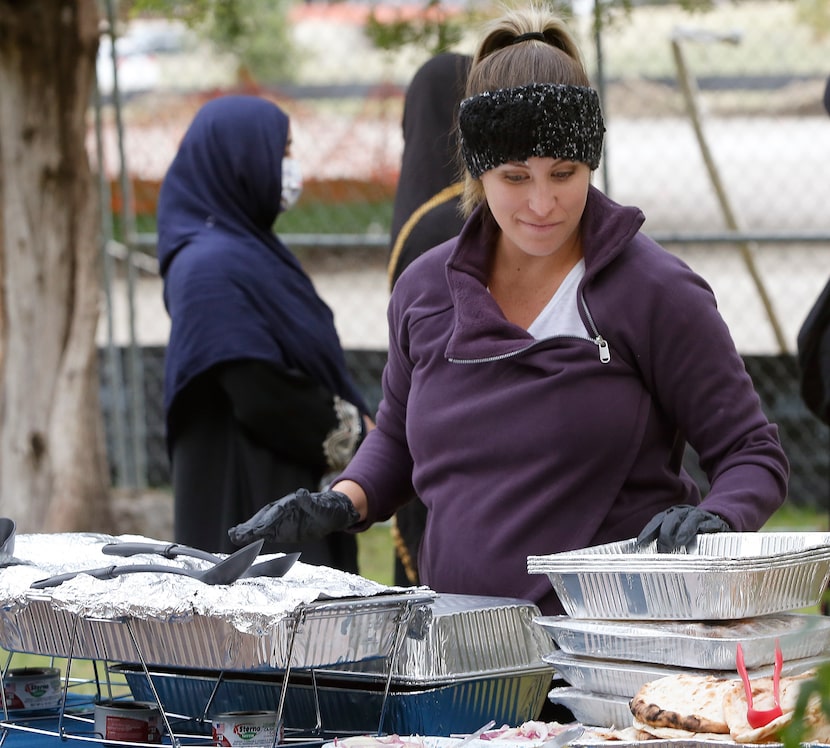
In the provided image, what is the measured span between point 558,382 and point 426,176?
4.86 ft

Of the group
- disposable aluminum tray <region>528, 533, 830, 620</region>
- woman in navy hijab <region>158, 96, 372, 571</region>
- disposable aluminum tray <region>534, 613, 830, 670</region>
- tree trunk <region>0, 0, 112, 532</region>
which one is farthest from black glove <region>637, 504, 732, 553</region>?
→ tree trunk <region>0, 0, 112, 532</region>

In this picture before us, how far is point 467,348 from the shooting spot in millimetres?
2268

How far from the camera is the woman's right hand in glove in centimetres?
218

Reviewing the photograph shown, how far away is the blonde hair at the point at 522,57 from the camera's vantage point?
7.43ft

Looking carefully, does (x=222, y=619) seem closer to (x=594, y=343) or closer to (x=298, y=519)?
(x=298, y=519)

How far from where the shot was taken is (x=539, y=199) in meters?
2.21

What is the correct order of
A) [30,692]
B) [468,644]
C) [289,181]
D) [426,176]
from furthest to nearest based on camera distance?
[289,181] → [426,176] → [30,692] → [468,644]

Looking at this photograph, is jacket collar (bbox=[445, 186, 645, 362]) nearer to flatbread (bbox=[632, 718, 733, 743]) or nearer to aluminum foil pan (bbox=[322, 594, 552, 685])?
aluminum foil pan (bbox=[322, 594, 552, 685])

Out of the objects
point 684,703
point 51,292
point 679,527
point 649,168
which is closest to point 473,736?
point 684,703

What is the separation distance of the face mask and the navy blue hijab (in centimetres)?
3

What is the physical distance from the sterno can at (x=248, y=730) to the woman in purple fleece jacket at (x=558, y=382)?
1.19 feet

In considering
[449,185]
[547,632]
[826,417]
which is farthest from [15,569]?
[826,417]

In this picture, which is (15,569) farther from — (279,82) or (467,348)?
(279,82)

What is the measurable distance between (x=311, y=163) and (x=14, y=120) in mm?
1901
